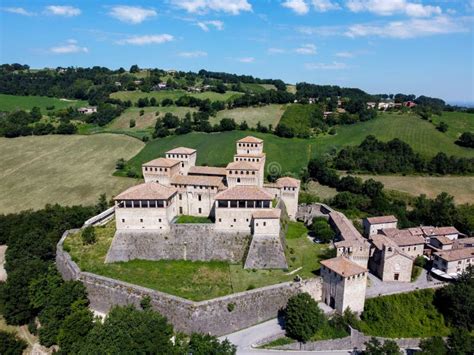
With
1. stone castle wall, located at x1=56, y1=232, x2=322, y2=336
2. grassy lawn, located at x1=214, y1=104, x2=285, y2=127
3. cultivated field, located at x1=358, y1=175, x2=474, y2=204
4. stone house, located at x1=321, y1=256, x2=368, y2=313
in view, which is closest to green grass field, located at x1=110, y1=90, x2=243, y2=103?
grassy lawn, located at x1=214, y1=104, x2=285, y2=127

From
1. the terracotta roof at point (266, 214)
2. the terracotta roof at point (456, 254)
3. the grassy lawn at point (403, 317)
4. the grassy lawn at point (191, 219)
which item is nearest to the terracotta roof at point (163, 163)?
the grassy lawn at point (191, 219)

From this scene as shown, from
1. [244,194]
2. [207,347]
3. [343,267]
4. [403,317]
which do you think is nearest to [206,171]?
[244,194]

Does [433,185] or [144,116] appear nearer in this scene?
[433,185]

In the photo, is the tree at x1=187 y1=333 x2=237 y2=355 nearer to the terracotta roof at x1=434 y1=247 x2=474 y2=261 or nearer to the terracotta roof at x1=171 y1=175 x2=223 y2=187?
the terracotta roof at x1=171 y1=175 x2=223 y2=187

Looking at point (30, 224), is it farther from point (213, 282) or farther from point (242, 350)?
point (242, 350)

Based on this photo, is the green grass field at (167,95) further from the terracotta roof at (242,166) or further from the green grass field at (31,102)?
the terracotta roof at (242,166)

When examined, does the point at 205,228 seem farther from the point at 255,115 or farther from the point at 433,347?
the point at 255,115
